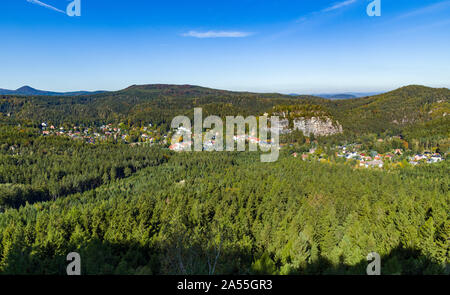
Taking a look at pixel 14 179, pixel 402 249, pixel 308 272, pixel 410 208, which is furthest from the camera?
pixel 14 179

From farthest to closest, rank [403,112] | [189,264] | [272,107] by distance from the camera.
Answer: [272,107] < [403,112] < [189,264]

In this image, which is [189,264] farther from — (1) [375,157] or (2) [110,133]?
(2) [110,133]

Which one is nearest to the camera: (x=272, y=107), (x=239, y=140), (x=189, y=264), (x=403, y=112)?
(x=189, y=264)

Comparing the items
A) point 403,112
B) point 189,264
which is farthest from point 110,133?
point 403,112

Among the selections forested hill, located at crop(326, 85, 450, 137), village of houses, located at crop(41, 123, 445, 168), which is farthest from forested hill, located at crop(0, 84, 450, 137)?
village of houses, located at crop(41, 123, 445, 168)

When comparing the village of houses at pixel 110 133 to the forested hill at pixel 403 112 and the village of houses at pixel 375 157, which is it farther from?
the forested hill at pixel 403 112

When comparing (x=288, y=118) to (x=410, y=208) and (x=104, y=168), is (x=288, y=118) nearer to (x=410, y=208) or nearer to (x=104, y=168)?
(x=104, y=168)

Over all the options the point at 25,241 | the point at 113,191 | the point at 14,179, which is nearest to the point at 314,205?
the point at 25,241
